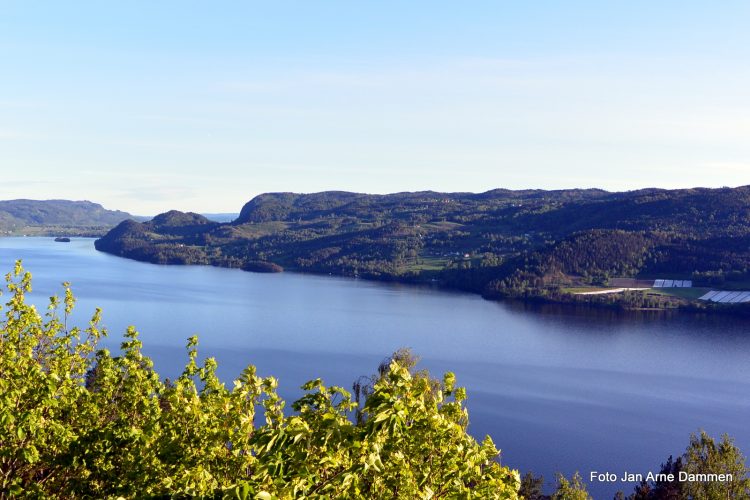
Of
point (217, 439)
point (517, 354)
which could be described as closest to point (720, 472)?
point (217, 439)

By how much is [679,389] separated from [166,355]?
240 feet

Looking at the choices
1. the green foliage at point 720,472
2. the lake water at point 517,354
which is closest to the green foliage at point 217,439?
the green foliage at point 720,472

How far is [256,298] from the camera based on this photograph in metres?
171

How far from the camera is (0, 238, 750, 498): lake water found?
6656cm

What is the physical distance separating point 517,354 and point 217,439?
98.8 metres

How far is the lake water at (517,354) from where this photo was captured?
66562 mm

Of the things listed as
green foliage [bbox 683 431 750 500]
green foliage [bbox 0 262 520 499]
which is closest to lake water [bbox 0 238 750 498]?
green foliage [bbox 683 431 750 500]

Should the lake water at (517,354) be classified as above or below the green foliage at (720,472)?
below

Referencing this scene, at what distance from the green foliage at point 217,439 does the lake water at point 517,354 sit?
46.3 meters

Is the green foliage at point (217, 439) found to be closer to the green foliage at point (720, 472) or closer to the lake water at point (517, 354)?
the green foliage at point (720, 472)

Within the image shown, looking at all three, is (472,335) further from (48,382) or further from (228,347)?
(48,382)

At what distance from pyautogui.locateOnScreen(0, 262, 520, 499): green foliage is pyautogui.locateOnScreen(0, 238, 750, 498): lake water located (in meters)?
46.3

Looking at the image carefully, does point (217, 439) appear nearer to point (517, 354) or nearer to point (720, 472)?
point (720, 472)

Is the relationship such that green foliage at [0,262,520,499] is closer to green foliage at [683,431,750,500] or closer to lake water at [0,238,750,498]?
green foliage at [683,431,750,500]
